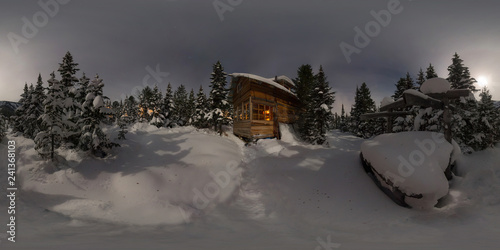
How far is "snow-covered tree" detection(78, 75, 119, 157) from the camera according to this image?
10538 mm

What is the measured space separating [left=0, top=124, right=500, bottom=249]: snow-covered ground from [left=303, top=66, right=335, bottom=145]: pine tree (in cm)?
963

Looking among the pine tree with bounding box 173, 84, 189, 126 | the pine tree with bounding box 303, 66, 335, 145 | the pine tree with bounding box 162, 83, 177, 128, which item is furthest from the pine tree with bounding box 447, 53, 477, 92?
the pine tree with bounding box 173, 84, 189, 126

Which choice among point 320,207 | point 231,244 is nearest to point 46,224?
point 231,244

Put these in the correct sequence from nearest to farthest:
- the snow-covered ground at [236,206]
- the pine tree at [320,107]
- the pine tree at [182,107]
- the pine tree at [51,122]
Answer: the snow-covered ground at [236,206] < the pine tree at [51,122] < the pine tree at [320,107] < the pine tree at [182,107]

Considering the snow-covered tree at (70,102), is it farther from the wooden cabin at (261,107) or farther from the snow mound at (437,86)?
the snow mound at (437,86)

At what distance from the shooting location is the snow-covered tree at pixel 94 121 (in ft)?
34.6

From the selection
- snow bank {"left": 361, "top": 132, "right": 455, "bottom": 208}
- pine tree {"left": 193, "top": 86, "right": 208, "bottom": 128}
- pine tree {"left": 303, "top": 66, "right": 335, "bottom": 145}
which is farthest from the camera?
pine tree {"left": 193, "top": 86, "right": 208, "bottom": 128}

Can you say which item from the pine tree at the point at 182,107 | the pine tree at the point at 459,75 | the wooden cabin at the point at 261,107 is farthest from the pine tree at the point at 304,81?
the pine tree at the point at 182,107

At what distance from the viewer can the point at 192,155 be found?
36.3 ft

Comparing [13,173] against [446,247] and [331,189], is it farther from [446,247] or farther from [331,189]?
[446,247]

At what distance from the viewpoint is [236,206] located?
6.84m

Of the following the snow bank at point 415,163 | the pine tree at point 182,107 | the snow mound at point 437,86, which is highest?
the pine tree at point 182,107

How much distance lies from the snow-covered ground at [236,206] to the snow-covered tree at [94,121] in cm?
75

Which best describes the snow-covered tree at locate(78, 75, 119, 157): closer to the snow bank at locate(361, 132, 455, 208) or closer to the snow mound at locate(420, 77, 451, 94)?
the snow bank at locate(361, 132, 455, 208)
